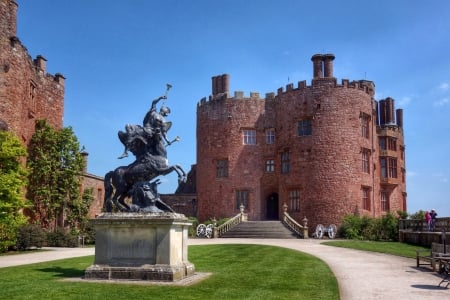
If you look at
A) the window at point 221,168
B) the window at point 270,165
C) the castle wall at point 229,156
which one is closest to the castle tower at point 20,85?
the castle wall at point 229,156

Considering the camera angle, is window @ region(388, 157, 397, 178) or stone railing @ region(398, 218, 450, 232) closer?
stone railing @ region(398, 218, 450, 232)

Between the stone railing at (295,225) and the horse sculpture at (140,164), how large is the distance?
21034mm

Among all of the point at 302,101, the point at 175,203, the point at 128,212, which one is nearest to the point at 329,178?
the point at 302,101

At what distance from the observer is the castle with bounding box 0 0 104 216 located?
948 inches

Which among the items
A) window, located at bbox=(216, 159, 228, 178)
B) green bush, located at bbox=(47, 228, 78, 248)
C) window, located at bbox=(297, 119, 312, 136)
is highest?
window, located at bbox=(297, 119, 312, 136)

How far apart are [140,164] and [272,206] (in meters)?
29.1

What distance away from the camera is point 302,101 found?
3628 centimetres

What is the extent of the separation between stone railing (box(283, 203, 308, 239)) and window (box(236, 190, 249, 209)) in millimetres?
4459

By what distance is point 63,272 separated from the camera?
12359 millimetres

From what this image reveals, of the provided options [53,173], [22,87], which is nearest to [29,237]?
[53,173]

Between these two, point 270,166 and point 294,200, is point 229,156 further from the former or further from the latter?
point 294,200

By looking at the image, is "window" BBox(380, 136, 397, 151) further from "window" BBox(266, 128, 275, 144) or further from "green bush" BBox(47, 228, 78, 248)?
"green bush" BBox(47, 228, 78, 248)

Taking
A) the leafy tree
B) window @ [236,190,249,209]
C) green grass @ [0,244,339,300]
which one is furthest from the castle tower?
window @ [236,190,249,209]

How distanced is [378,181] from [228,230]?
13.2m
